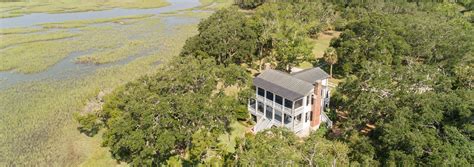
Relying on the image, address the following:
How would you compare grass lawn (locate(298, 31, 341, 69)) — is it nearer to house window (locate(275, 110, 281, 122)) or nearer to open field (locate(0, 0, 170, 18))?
house window (locate(275, 110, 281, 122))

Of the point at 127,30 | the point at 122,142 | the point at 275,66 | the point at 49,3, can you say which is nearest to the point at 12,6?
the point at 49,3

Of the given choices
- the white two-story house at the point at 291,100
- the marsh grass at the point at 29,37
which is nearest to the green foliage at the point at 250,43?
the white two-story house at the point at 291,100

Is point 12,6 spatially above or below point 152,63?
above

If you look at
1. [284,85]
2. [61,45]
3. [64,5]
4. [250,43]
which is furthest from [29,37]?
[284,85]

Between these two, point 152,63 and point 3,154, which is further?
point 152,63

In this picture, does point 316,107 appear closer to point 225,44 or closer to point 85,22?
point 225,44

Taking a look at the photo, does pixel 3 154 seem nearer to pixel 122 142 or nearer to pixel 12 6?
pixel 122 142

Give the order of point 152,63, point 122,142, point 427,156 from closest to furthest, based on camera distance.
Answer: point 427,156 < point 122,142 < point 152,63
